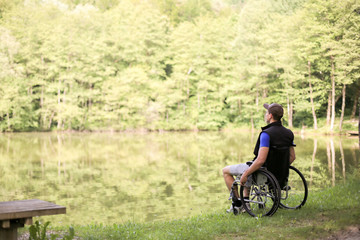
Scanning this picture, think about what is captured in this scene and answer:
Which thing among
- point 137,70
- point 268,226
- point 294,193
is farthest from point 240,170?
point 137,70

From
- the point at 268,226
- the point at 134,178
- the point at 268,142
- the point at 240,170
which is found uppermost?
the point at 268,142

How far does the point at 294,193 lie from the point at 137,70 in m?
31.7

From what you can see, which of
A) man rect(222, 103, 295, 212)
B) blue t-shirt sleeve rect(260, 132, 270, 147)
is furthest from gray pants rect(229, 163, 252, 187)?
blue t-shirt sleeve rect(260, 132, 270, 147)

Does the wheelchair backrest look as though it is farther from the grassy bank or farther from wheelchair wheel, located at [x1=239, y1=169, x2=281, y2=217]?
the grassy bank

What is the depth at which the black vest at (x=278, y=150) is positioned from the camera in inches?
195

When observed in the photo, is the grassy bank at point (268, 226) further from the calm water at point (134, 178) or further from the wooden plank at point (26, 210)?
the calm water at point (134, 178)

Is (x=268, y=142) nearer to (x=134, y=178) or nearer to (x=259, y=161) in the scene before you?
(x=259, y=161)

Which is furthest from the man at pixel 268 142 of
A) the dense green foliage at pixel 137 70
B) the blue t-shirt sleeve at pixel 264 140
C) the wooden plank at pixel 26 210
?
the dense green foliage at pixel 137 70

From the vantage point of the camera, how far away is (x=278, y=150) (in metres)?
4.98

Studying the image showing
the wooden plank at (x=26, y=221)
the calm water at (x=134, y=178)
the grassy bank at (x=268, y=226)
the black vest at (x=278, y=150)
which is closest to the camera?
the wooden plank at (x=26, y=221)

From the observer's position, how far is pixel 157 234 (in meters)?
4.84

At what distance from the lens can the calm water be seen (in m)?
8.87

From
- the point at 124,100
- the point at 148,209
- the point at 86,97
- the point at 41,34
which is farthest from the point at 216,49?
the point at 148,209

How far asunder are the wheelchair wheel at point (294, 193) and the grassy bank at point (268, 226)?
167 millimetres
